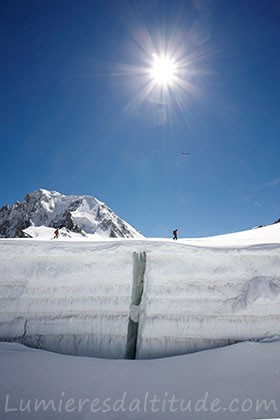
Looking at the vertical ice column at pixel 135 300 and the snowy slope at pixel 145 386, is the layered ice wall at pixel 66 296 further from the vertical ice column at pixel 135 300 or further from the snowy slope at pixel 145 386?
the snowy slope at pixel 145 386

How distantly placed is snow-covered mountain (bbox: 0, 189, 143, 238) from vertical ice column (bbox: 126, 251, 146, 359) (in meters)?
81.6

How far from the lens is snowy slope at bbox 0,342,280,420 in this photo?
1494 mm

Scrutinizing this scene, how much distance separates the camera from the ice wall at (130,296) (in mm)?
2312

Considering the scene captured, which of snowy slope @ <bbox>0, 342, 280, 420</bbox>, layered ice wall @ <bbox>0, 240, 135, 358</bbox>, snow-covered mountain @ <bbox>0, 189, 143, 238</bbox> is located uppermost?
snow-covered mountain @ <bbox>0, 189, 143, 238</bbox>

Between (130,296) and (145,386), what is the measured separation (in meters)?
0.86

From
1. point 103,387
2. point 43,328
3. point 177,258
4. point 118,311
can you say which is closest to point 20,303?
point 43,328

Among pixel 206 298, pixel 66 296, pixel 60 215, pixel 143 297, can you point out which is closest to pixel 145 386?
pixel 143 297

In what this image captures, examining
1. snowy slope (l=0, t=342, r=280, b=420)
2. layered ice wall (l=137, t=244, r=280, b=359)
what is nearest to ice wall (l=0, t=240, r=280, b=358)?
layered ice wall (l=137, t=244, r=280, b=359)

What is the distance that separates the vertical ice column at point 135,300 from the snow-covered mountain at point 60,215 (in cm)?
8162

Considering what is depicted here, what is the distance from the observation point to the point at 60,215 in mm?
102250

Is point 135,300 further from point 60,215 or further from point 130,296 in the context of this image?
point 60,215

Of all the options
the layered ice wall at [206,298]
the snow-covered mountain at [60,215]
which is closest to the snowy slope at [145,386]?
the layered ice wall at [206,298]

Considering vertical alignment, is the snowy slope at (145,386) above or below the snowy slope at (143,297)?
below

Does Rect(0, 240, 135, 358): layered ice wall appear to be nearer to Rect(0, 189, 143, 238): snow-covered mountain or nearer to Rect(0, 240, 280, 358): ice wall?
Rect(0, 240, 280, 358): ice wall
